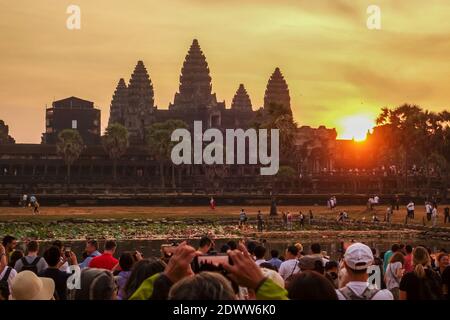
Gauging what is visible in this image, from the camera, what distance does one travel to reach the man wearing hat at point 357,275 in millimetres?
8820

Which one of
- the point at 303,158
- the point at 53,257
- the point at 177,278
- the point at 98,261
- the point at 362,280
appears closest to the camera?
the point at 177,278

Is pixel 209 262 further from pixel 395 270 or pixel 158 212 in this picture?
pixel 158 212

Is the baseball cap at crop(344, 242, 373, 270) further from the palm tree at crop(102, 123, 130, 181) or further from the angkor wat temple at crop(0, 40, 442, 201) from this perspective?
the palm tree at crop(102, 123, 130, 181)

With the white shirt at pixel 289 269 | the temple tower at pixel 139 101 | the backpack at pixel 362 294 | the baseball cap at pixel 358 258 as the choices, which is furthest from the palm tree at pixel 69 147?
the backpack at pixel 362 294

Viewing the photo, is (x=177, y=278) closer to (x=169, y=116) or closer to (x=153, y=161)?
(x=153, y=161)

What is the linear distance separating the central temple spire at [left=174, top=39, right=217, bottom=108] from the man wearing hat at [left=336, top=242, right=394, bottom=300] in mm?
166705

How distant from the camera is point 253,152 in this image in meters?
131

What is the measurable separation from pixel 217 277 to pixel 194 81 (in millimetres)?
174263

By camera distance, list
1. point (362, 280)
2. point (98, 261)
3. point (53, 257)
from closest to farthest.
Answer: point (362, 280), point (53, 257), point (98, 261)

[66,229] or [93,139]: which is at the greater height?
[93,139]

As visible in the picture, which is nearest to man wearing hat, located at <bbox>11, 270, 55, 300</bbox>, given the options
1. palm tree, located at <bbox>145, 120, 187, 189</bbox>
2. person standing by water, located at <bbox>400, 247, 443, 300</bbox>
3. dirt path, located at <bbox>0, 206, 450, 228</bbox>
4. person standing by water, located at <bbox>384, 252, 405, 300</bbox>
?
person standing by water, located at <bbox>400, 247, 443, 300</bbox>
